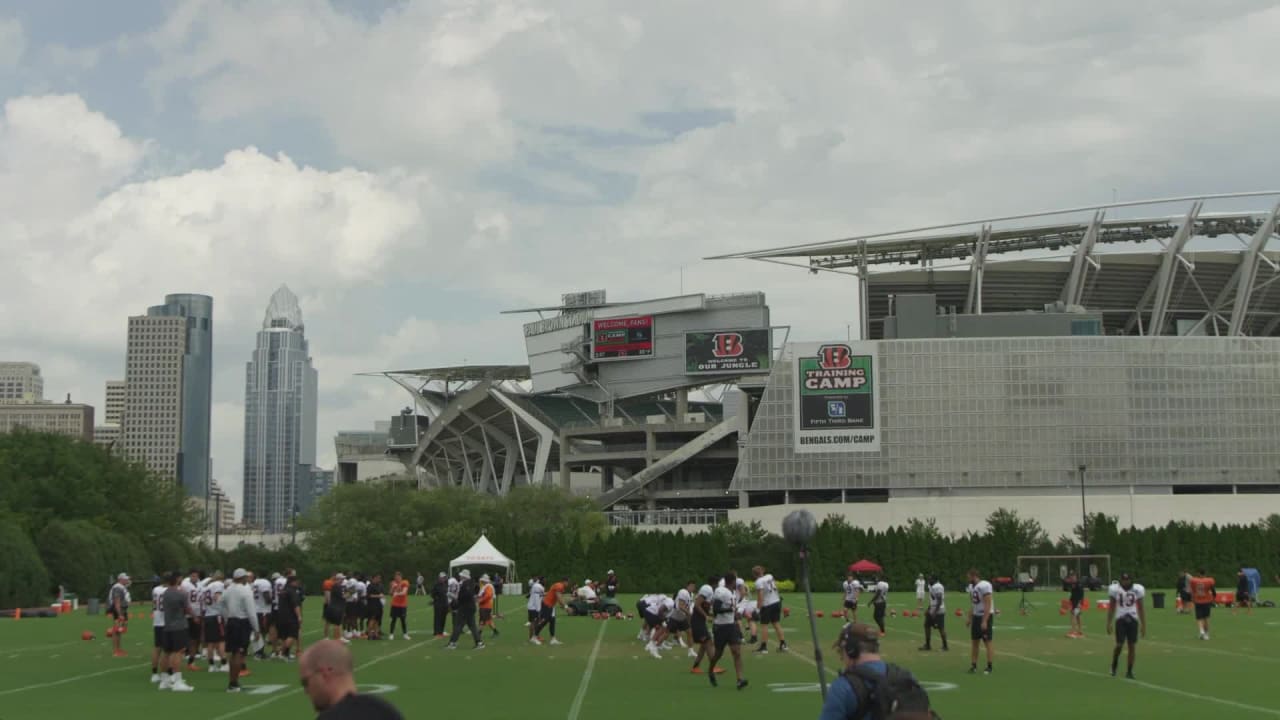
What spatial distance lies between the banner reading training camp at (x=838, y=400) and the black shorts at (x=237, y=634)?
299 ft

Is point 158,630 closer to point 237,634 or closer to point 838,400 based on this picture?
Result: point 237,634

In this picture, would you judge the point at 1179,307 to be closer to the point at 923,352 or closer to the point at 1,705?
the point at 923,352

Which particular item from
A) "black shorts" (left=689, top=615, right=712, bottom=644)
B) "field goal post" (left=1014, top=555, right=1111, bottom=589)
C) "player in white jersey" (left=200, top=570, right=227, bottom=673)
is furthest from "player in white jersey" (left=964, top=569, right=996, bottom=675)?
"field goal post" (left=1014, top=555, right=1111, bottom=589)

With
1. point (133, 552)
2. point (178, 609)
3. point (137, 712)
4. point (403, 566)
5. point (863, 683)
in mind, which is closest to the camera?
point (863, 683)

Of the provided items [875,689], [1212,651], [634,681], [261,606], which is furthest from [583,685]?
[875,689]

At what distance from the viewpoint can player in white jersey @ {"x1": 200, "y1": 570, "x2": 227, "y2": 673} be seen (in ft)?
85.9

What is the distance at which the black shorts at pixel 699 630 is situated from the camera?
25781 millimetres

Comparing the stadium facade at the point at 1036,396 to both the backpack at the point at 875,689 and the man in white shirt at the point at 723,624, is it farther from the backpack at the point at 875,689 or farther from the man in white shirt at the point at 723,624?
the backpack at the point at 875,689

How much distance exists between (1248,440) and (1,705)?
11166 centimetres

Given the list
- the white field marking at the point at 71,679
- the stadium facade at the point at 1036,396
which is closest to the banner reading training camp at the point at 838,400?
the stadium facade at the point at 1036,396

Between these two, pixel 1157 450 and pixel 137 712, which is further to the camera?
pixel 1157 450

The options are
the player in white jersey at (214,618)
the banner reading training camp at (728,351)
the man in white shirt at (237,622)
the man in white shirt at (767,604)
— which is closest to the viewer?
the man in white shirt at (237,622)

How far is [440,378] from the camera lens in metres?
156

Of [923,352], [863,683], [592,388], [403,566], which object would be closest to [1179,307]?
[923,352]
